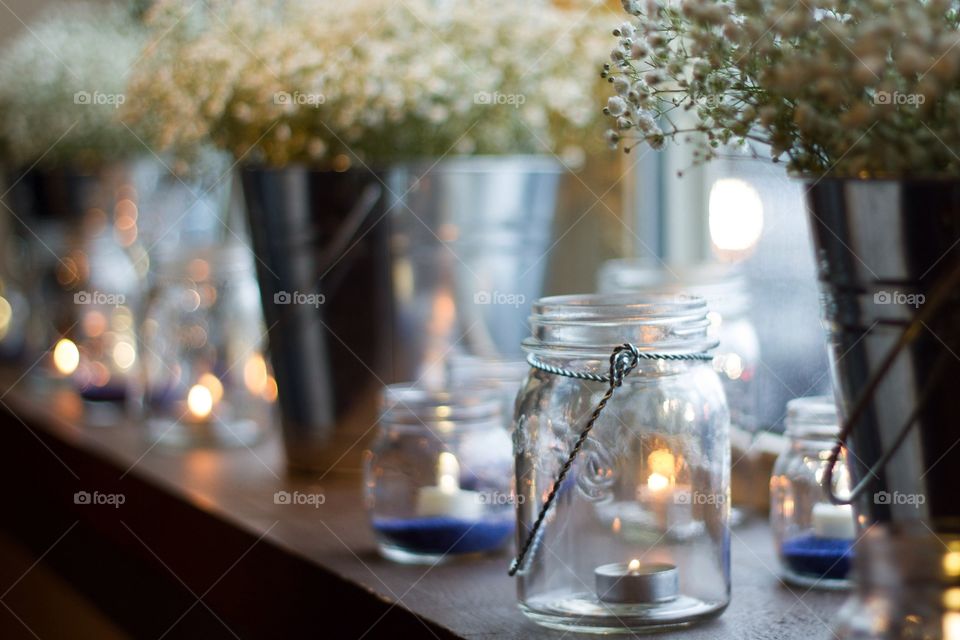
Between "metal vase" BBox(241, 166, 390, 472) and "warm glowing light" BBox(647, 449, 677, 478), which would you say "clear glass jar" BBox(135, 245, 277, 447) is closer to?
"metal vase" BBox(241, 166, 390, 472)

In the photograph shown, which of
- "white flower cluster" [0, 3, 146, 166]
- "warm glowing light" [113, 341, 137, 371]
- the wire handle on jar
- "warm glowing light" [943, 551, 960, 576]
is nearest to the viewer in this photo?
"warm glowing light" [943, 551, 960, 576]

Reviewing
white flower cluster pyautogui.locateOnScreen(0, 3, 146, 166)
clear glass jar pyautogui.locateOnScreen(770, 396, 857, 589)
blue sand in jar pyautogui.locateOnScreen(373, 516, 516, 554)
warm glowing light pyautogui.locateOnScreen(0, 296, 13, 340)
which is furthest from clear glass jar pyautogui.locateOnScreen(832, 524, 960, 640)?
warm glowing light pyautogui.locateOnScreen(0, 296, 13, 340)

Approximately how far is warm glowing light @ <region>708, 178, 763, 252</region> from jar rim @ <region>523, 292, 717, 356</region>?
408 millimetres

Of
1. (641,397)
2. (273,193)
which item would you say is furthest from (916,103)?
(273,193)

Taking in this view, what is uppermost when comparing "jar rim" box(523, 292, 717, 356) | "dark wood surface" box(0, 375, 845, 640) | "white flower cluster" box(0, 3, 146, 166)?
"white flower cluster" box(0, 3, 146, 166)

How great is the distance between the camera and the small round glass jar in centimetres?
112

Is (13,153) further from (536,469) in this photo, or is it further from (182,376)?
(536,469)

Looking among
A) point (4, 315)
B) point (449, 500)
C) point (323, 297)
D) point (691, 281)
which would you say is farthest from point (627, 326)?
point (4, 315)

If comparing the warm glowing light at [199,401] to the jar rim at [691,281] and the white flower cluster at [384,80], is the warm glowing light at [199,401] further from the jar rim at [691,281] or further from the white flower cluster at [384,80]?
the jar rim at [691,281]

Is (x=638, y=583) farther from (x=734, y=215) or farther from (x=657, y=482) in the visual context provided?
(x=734, y=215)

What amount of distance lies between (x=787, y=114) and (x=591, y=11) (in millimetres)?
881

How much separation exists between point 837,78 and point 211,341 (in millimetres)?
1295

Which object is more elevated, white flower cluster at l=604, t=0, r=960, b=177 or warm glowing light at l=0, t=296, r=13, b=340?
white flower cluster at l=604, t=0, r=960, b=177

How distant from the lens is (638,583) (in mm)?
888
